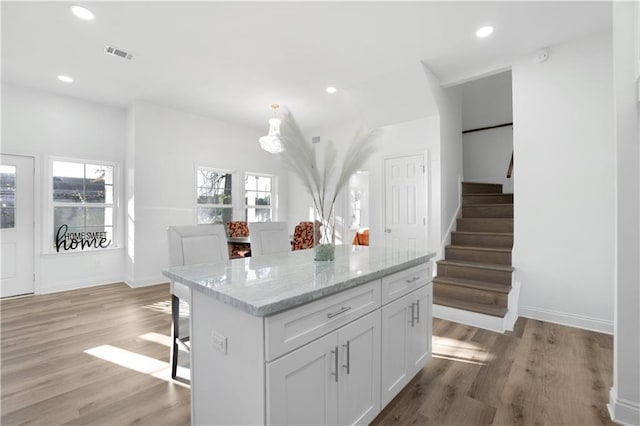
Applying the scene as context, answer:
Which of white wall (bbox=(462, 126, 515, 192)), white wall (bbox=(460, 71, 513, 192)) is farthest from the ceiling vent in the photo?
white wall (bbox=(462, 126, 515, 192))

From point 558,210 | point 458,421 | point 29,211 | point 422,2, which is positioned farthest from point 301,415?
point 29,211

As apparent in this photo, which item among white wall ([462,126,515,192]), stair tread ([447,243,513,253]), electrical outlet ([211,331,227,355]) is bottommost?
electrical outlet ([211,331,227,355])

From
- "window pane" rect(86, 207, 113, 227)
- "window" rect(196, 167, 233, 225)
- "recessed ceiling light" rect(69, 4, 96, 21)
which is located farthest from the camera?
"window" rect(196, 167, 233, 225)

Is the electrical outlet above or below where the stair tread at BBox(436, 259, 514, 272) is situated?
above

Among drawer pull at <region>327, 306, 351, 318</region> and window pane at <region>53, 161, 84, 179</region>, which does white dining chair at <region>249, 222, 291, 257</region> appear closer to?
drawer pull at <region>327, 306, 351, 318</region>

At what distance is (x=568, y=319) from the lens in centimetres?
317

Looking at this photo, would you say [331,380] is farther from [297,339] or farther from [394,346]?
[394,346]

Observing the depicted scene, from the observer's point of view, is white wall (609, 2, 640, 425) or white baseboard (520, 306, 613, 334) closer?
white wall (609, 2, 640, 425)

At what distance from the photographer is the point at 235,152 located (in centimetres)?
613

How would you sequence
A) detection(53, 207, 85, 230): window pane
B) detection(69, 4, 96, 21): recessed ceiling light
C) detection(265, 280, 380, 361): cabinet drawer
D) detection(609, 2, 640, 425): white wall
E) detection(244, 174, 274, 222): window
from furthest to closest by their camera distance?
detection(244, 174, 274, 222): window < detection(53, 207, 85, 230): window pane < detection(69, 4, 96, 21): recessed ceiling light < detection(609, 2, 640, 425): white wall < detection(265, 280, 380, 361): cabinet drawer

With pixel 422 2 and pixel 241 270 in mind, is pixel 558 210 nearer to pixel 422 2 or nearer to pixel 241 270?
pixel 422 2

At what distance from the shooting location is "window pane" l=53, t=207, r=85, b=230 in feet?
14.7

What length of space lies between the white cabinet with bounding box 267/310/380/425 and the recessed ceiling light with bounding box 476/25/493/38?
10.0 ft

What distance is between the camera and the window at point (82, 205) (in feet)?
14.8
